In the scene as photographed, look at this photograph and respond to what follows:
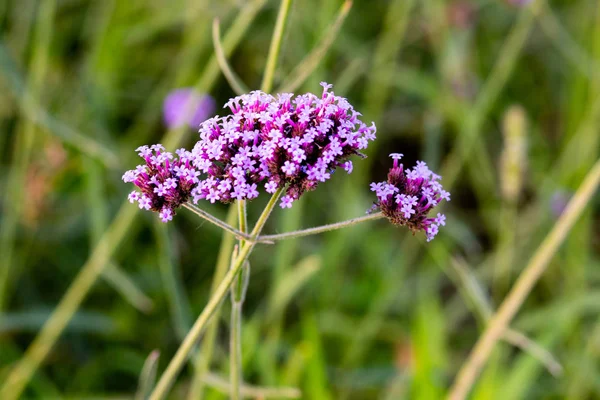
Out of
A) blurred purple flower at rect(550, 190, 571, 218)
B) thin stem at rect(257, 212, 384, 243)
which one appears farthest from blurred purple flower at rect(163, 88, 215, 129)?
thin stem at rect(257, 212, 384, 243)

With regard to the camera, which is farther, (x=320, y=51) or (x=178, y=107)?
(x=178, y=107)

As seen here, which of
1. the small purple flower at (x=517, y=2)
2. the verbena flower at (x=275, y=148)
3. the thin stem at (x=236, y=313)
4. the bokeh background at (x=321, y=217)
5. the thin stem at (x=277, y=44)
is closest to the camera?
the verbena flower at (x=275, y=148)

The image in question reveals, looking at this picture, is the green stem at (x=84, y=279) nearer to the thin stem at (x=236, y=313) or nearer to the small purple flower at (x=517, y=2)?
the thin stem at (x=236, y=313)

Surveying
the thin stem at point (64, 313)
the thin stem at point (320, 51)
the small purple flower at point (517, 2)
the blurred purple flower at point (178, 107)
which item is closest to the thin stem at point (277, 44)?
the thin stem at point (320, 51)

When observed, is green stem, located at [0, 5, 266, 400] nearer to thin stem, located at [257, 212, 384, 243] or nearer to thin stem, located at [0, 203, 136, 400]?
thin stem, located at [0, 203, 136, 400]

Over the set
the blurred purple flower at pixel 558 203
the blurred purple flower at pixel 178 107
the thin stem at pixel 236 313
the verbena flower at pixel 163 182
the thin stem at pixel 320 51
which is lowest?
the thin stem at pixel 236 313

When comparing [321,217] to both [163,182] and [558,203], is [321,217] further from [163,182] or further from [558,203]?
[163,182]

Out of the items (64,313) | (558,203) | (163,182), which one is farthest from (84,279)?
(558,203)
